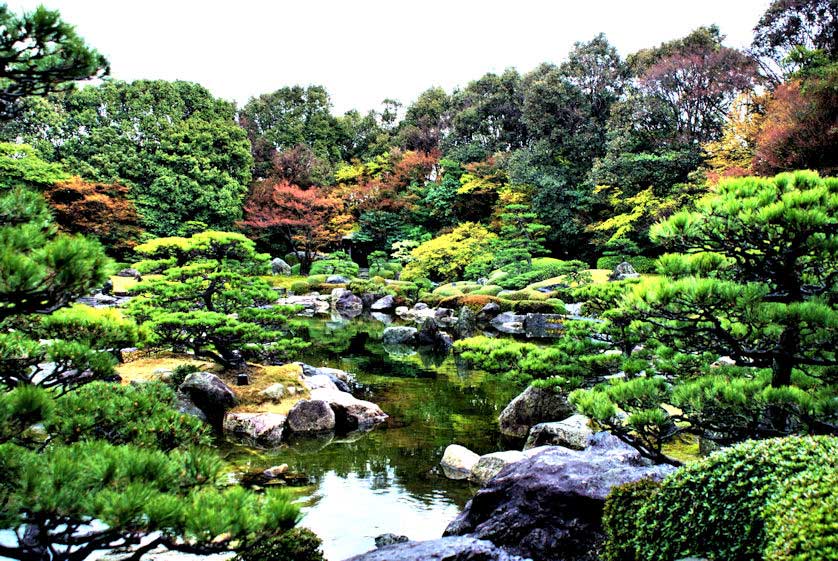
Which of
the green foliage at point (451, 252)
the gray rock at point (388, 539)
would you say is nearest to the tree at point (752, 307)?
the gray rock at point (388, 539)

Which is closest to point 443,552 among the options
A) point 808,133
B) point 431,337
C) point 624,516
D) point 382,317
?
point 624,516

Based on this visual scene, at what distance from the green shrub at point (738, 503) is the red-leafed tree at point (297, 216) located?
2779 centimetres

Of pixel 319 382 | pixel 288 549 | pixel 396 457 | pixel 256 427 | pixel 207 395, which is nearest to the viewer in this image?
pixel 288 549

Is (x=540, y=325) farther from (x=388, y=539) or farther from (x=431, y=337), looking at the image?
(x=388, y=539)

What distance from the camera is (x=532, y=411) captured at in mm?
7793

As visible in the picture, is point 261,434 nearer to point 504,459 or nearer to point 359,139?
point 504,459

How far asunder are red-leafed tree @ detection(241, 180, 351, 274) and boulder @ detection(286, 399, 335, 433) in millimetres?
22477

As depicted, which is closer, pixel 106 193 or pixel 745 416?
pixel 745 416

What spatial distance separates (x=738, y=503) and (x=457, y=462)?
4225mm

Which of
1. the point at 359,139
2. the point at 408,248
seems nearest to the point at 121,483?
the point at 408,248

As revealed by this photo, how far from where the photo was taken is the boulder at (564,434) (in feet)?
21.1

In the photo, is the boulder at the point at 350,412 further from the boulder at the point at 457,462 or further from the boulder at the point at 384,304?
the boulder at the point at 384,304

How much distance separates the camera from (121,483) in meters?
1.74

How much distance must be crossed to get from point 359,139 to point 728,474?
37.0m
